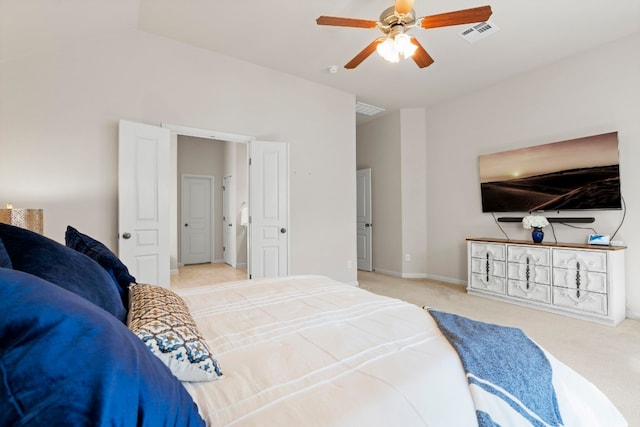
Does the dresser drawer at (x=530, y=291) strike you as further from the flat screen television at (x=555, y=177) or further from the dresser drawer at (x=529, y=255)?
the flat screen television at (x=555, y=177)

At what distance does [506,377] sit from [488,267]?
3.51m

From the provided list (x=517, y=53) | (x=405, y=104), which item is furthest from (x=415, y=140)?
(x=517, y=53)

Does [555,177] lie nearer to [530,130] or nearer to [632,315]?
[530,130]

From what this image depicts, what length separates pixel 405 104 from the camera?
5270 millimetres

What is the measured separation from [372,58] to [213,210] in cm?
477

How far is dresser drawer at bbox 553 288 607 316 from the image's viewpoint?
313 centimetres

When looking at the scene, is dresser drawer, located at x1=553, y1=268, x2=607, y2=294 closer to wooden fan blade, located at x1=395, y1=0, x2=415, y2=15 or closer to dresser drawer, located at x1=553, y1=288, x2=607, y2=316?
dresser drawer, located at x1=553, y1=288, x2=607, y2=316

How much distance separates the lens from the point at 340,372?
3.21 ft

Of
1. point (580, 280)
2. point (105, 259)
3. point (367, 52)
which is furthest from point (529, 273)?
point (105, 259)

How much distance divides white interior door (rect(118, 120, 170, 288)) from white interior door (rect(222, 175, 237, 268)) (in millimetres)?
3090

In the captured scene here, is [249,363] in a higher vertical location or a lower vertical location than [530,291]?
higher

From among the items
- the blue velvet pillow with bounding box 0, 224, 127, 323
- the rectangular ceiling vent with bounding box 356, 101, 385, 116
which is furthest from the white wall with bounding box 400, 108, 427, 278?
the blue velvet pillow with bounding box 0, 224, 127, 323

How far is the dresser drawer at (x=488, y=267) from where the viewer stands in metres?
3.95

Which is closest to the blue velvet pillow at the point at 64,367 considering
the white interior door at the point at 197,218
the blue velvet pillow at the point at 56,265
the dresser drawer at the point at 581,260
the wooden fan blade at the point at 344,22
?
the blue velvet pillow at the point at 56,265
